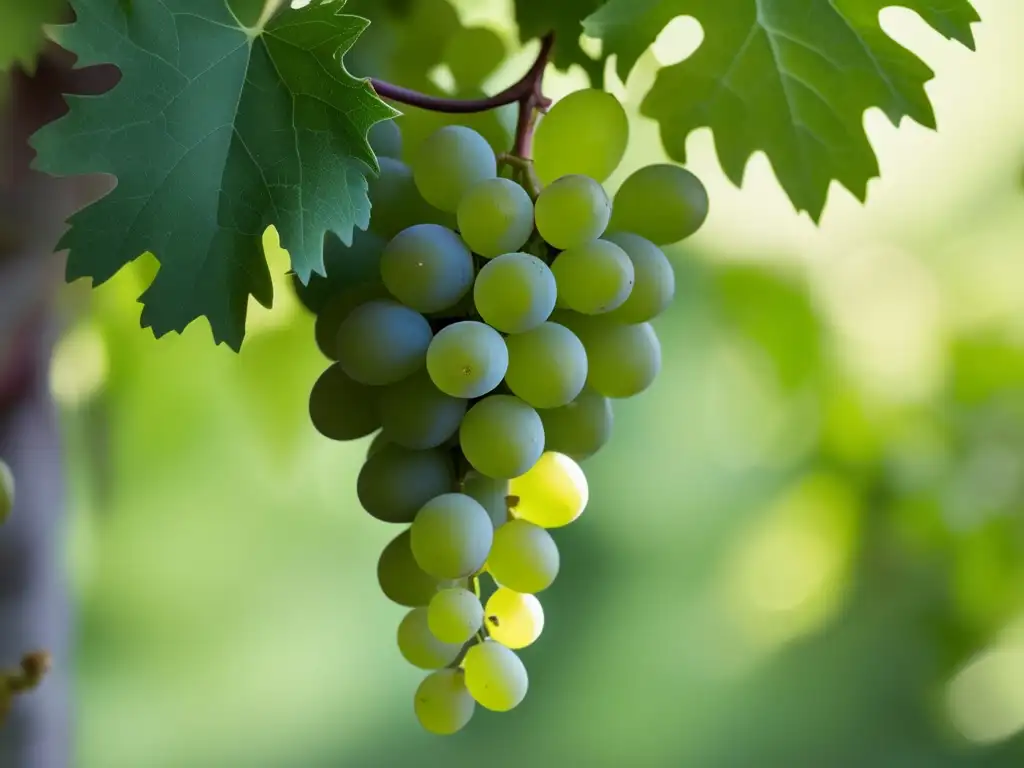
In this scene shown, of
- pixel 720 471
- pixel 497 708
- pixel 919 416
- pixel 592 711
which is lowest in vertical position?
pixel 497 708

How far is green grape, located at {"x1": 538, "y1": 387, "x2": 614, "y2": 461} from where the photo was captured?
0.49m

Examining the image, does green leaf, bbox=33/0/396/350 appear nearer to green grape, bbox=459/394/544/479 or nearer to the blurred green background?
green grape, bbox=459/394/544/479

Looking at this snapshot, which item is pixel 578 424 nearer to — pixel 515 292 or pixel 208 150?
pixel 515 292

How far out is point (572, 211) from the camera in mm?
430

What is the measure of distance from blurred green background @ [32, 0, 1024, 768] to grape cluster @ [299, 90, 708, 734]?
0.30 metres

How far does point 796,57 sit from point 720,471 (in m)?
1.60

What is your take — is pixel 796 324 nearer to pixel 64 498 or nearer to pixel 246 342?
pixel 246 342

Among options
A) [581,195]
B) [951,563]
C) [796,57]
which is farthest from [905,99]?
[951,563]

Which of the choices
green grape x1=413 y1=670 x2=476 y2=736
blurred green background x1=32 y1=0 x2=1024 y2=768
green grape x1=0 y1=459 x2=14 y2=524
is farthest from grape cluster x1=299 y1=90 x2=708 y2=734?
blurred green background x1=32 y1=0 x2=1024 y2=768

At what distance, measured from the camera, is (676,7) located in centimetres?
50

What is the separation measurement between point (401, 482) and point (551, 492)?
73 millimetres

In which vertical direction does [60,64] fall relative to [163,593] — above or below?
below

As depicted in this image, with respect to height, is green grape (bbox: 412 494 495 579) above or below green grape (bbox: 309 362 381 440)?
below

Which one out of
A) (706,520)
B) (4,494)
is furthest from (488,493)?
(706,520)
